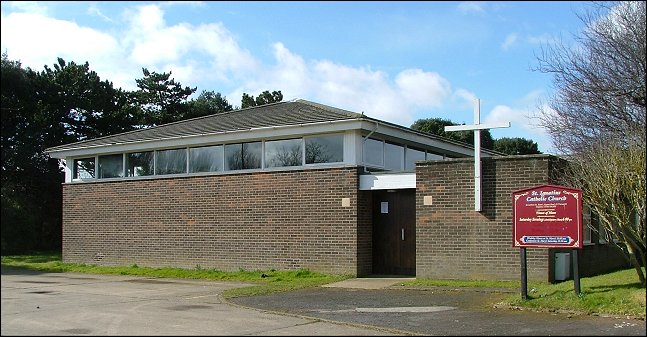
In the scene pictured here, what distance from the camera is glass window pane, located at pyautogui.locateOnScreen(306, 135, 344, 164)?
60.9ft

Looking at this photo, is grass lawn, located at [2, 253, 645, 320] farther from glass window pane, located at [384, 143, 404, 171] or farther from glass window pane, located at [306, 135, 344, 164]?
glass window pane, located at [384, 143, 404, 171]

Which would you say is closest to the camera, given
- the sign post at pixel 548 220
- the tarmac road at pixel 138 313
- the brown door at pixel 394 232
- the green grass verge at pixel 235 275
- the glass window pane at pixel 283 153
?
the tarmac road at pixel 138 313

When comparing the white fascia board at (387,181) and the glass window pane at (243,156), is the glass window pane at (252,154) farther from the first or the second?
the white fascia board at (387,181)

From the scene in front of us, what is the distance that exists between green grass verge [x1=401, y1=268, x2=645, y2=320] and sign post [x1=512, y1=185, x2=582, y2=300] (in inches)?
12.9

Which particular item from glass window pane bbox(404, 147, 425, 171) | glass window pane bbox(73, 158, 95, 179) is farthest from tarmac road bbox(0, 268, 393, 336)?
glass window pane bbox(73, 158, 95, 179)

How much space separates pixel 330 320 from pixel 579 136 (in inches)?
351

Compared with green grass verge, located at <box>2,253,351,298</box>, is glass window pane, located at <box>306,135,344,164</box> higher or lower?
higher

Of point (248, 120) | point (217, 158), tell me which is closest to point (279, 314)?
point (217, 158)

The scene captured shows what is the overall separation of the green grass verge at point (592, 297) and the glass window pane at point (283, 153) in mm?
7195

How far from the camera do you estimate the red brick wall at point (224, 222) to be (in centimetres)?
1830

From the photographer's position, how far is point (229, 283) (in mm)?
17719

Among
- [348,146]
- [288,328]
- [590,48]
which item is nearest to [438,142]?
[348,146]

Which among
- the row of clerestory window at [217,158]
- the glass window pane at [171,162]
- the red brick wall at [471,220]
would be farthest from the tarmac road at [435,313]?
the glass window pane at [171,162]

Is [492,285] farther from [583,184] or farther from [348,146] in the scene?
[348,146]
